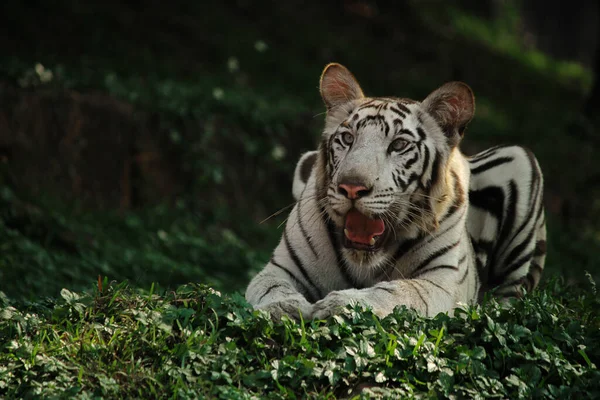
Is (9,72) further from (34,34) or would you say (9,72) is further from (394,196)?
(394,196)

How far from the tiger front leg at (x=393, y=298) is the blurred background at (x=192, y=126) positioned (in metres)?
2.13

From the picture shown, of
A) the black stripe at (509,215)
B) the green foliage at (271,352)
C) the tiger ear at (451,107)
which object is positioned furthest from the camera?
the black stripe at (509,215)

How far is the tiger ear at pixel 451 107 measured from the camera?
4.59 meters

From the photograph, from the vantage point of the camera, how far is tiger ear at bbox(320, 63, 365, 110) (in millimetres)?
4867

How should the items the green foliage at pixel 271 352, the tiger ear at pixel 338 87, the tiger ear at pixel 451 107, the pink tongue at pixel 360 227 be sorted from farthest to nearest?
the tiger ear at pixel 338 87 < the tiger ear at pixel 451 107 < the pink tongue at pixel 360 227 < the green foliage at pixel 271 352

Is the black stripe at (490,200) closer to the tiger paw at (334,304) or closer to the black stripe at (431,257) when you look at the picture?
the black stripe at (431,257)

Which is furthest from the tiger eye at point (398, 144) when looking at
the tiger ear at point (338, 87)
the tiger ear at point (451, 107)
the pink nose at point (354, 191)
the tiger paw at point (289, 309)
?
the tiger paw at point (289, 309)

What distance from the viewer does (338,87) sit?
4.90 meters

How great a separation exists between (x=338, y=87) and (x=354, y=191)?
98cm

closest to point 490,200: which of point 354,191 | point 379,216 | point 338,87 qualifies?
point 338,87

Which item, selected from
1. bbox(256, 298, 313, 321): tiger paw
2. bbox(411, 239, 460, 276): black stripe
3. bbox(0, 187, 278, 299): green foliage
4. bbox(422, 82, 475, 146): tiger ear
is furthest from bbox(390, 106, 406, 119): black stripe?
bbox(0, 187, 278, 299): green foliage

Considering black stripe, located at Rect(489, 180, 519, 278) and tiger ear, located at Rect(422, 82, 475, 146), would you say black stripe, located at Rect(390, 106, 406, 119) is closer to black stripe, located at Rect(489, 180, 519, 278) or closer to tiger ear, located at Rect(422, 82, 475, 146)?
tiger ear, located at Rect(422, 82, 475, 146)

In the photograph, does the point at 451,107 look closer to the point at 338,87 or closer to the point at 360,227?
the point at 338,87

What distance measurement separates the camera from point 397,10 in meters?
15.9
